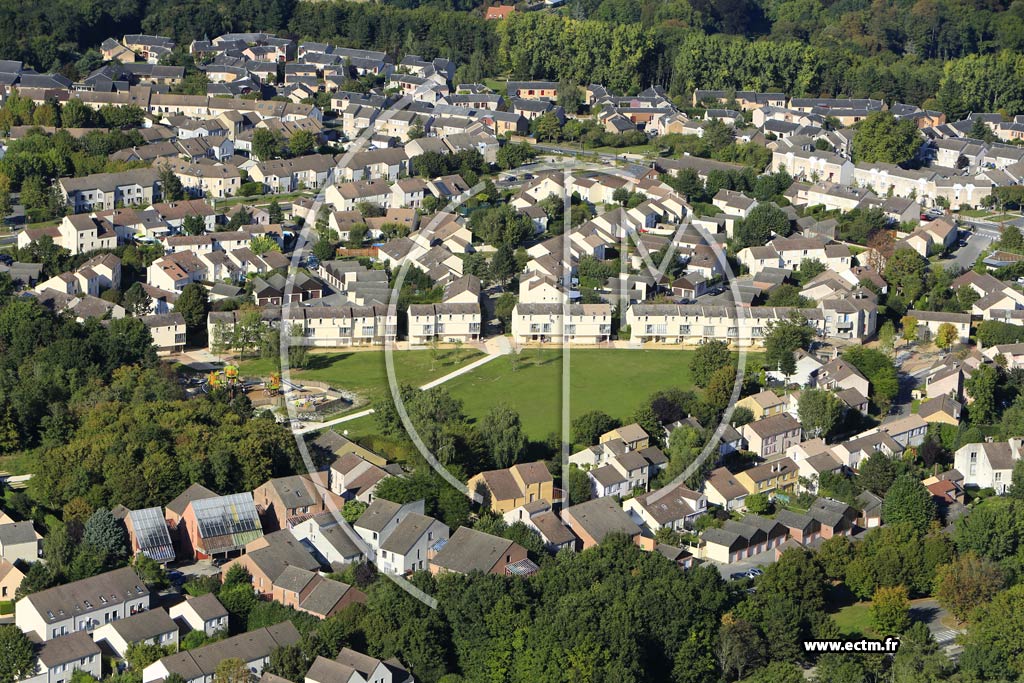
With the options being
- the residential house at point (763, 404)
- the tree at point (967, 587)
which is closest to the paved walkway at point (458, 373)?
the residential house at point (763, 404)

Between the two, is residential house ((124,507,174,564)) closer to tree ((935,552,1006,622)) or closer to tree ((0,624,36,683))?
tree ((0,624,36,683))

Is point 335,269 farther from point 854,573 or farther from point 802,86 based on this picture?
point 802,86

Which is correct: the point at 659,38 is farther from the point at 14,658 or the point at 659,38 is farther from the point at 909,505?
the point at 14,658

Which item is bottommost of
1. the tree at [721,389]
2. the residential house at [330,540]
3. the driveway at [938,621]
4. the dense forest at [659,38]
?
the driveway at [938,621]

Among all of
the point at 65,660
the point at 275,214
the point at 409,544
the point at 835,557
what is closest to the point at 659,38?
the point at 275,214

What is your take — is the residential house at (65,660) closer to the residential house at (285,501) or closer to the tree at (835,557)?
the residential house at (285,501)

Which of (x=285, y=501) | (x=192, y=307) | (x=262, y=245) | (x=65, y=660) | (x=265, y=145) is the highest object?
(x=265, y=145)
